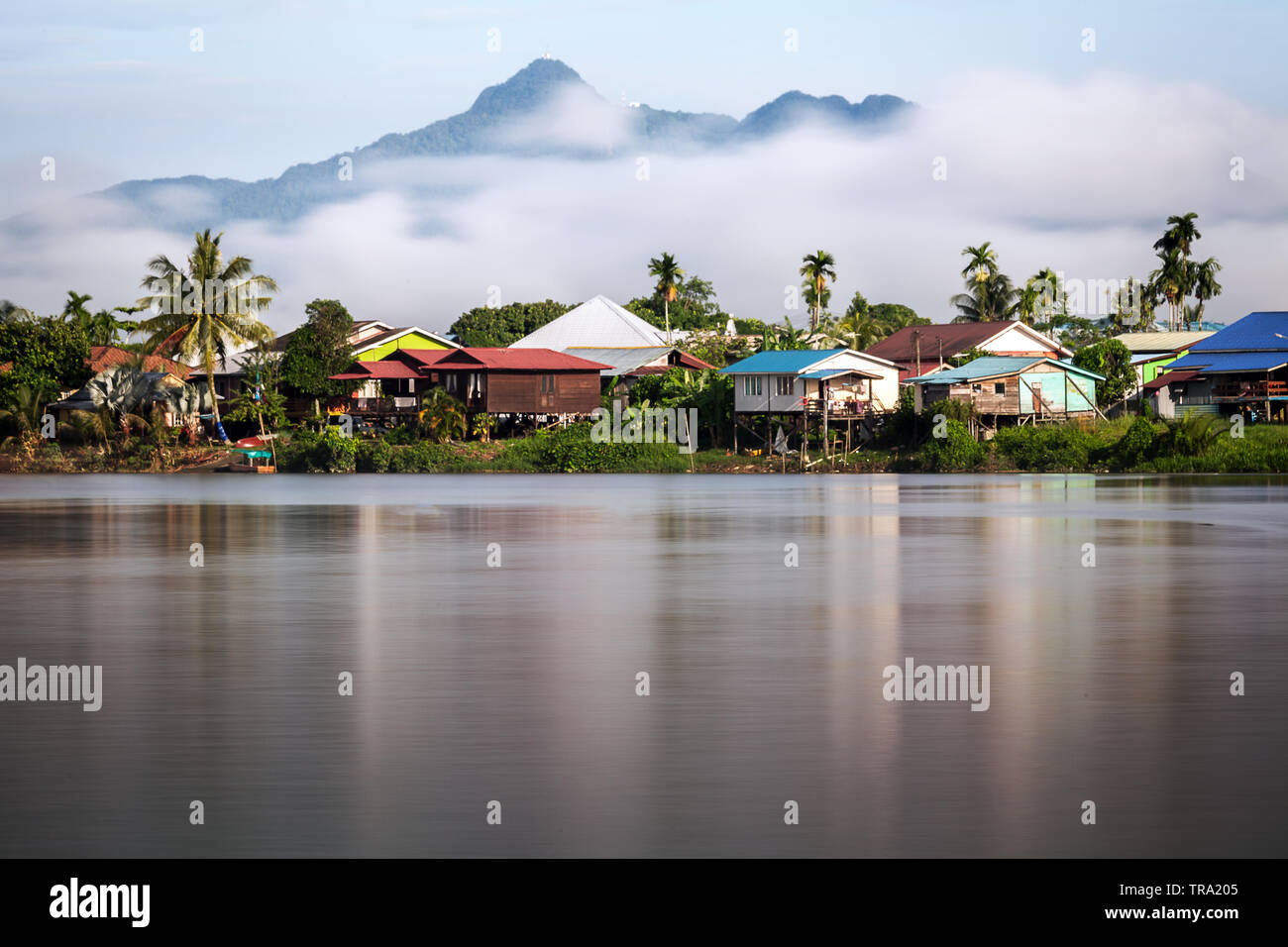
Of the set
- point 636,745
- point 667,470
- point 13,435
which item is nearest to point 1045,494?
point 667,470

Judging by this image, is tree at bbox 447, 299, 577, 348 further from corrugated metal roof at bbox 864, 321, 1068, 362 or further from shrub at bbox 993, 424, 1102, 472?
shrub at bbox 993, 424, 1102, 472

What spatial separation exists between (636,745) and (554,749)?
2.04 ft

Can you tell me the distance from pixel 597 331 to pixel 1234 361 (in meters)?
48.8

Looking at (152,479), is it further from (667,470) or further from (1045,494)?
(1045,494)

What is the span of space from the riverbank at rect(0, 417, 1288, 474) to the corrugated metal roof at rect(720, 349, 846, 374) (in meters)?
5.33

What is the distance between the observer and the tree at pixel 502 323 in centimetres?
13638

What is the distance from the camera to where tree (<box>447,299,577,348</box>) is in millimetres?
136375

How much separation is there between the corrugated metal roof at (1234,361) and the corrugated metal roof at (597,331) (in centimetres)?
3914

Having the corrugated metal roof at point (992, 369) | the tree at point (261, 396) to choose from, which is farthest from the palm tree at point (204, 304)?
the corrugated metal roof at point (992, 369)

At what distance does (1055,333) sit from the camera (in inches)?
4815

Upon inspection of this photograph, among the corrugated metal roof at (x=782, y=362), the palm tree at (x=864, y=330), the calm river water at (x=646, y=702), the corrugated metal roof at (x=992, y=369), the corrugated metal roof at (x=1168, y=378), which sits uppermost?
the palm tree at (x=864, y=330)

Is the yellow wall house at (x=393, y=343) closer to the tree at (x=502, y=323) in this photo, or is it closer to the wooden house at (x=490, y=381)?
the wooden house at (x=490, y=381)

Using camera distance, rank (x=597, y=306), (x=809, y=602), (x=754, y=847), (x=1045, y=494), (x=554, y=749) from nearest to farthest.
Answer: (x=754, y=847) → (x=554, y=749) → (x=809, y=602) → (x=1045, y=494) → (x=597, y=306)

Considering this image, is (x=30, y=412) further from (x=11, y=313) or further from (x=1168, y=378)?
(x=1168, y=378)
